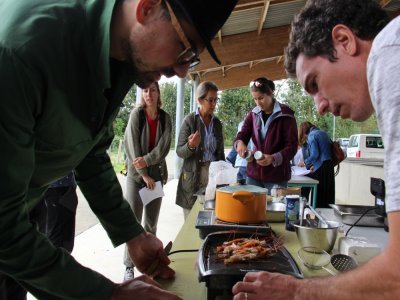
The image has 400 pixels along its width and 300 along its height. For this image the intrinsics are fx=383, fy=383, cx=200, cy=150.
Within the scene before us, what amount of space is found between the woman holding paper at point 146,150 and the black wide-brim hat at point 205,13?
2.16 metres

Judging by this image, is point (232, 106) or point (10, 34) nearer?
point (10, 34)

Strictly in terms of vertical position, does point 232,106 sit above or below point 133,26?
below

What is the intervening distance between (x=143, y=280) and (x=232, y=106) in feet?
42.5


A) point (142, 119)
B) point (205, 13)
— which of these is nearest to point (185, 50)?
point (205, 13)

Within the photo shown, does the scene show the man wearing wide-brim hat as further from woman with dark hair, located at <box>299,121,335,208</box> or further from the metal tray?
woman with dark hair, located at <box>299,121,335,208</box>

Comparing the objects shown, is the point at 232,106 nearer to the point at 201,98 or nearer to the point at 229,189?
the point at 201,98

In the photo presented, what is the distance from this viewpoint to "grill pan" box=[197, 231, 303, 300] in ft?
3.13

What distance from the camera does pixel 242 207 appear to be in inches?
59.7

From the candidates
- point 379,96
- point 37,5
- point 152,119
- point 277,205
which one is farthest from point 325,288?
point 152,119

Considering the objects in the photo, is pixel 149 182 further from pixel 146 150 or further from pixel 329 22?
pixel 329 22

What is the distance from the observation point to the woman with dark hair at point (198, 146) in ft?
10.6

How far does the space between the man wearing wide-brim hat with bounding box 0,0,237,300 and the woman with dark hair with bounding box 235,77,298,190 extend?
1904 mm

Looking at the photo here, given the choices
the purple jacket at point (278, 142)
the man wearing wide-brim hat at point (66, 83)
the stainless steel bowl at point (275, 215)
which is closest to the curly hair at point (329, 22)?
the man wearing wide-brim hat at point (66, 83)

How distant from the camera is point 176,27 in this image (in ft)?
2.99
